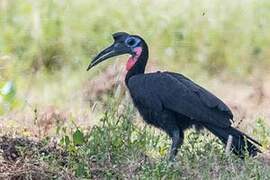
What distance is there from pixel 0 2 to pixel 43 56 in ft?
3.36

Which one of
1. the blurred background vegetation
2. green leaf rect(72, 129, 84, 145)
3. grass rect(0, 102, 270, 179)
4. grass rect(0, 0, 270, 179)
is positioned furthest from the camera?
the blurred background vegetation

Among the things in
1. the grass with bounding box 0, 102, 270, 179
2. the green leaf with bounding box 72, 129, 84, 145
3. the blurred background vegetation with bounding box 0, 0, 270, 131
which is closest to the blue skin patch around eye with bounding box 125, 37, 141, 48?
the grass with bounding box 0, 102, 270, 179

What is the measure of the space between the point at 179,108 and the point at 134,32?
324 cm

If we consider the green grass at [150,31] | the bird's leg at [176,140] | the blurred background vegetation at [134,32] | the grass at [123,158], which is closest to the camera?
the grass at [123,158]

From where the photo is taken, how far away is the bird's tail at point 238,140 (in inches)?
278

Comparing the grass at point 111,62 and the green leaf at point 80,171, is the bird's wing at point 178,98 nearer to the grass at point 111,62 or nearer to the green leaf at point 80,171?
the grass at point 111,62

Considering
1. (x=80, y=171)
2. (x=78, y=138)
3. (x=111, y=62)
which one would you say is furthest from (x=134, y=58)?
(x=111, y=62)

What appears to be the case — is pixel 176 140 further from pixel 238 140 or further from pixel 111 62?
pixel 111 62

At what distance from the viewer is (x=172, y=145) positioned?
287 inches

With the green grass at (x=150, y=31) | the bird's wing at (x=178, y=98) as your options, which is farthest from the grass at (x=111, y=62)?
the bird's wing at (x=178, y=98)

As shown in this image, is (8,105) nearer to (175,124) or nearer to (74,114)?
(74,114)

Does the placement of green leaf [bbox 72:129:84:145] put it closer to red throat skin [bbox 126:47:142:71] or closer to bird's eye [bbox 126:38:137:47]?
red throat skin [bbox 126:47:142:71]

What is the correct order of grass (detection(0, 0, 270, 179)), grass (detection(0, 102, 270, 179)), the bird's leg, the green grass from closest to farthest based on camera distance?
grass (detection(0, 102, 270, 179)), the bird's leg, grass (detection(0, 0, 270, 179)), the green grass

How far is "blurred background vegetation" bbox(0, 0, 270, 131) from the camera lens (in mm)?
10078
